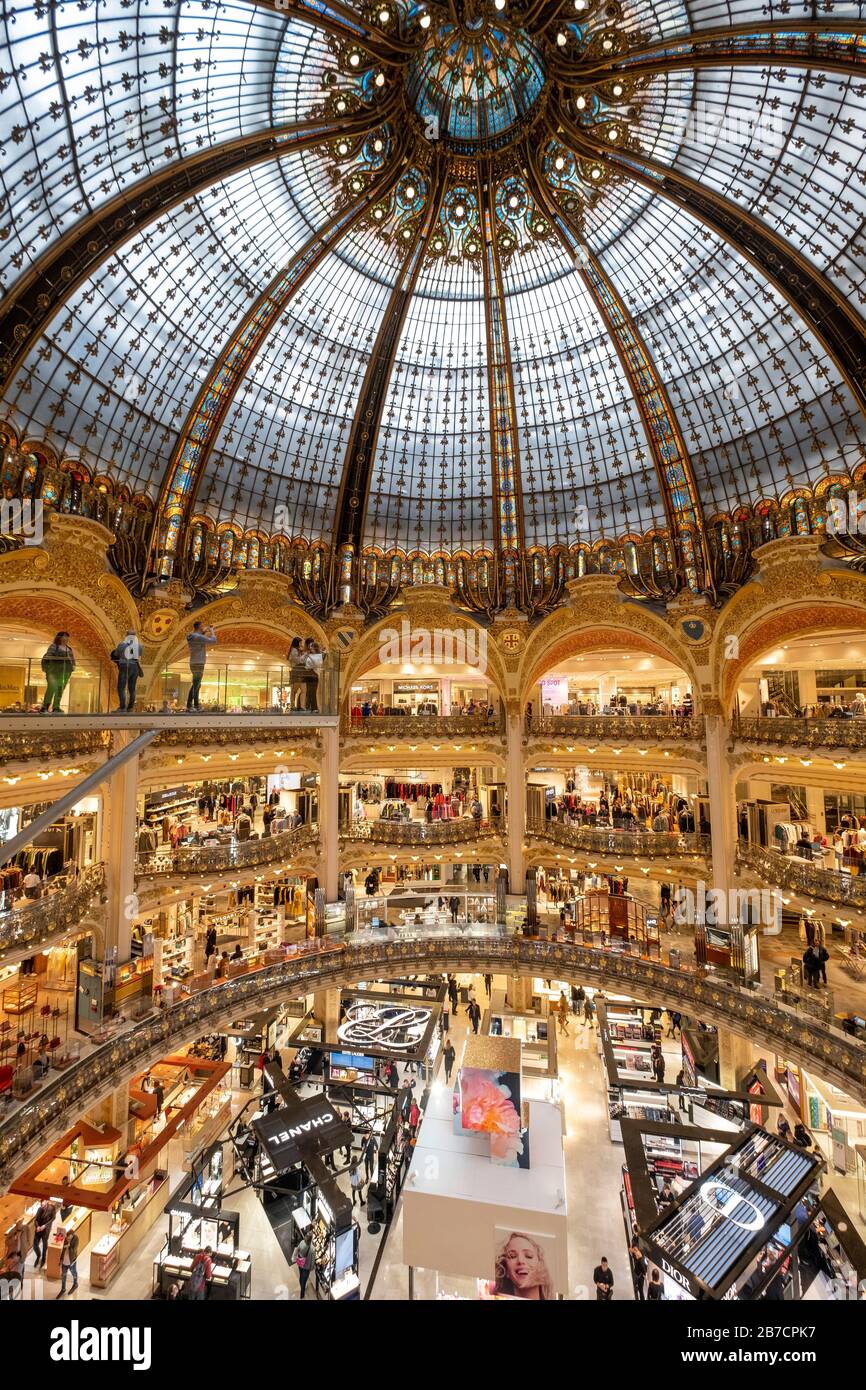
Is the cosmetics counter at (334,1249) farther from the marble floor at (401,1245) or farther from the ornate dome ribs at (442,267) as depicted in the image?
the ornate dome ribs at (442,267)

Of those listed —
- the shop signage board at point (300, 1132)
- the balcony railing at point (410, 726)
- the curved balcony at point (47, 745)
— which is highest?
the balcony railing at point (410, 726)

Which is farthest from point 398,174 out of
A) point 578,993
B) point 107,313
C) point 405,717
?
point 578,993

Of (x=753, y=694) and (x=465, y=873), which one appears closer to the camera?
(x=753, y=694)

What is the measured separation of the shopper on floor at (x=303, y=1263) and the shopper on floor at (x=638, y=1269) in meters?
8.25

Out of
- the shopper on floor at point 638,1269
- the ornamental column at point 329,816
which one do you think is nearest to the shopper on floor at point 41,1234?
the ornamental column at point 329,816

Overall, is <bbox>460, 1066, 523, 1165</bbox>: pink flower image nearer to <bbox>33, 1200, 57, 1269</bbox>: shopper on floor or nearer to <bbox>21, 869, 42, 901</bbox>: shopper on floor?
<bbox>33, 1200, 57, 1269</bbox>: shopper on floor

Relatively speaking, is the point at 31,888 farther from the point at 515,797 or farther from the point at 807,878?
the point at 807,878

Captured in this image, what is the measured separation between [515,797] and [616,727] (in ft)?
19.8

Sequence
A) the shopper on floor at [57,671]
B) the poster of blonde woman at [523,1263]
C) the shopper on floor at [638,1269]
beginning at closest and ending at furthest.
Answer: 1. the shopper on floor at [57,671]
2. the poster of blonde woman at [523,1263]
3. the shopper on floor at [638,1269]

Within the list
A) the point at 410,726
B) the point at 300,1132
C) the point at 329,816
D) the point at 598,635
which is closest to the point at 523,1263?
the point at 300,1132

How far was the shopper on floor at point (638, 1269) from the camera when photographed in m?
15.9
